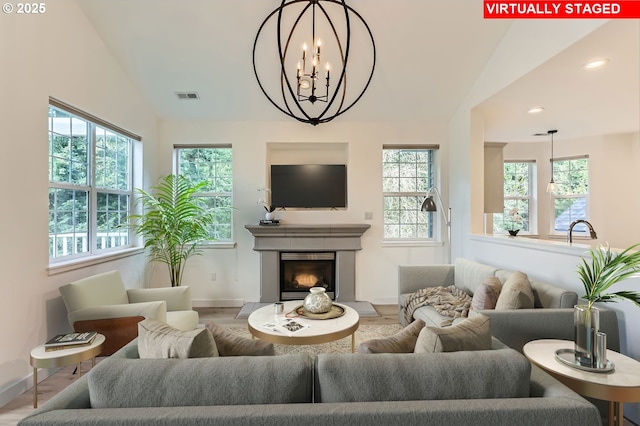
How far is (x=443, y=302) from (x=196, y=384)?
7.99 ft

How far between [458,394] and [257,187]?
380 cm

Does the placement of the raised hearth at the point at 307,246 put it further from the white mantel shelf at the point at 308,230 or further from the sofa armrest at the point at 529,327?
the sofa armrest at the point at 529,327

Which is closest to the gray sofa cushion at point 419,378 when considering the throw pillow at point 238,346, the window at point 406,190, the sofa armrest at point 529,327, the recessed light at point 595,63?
the throw pillow at point 238,346

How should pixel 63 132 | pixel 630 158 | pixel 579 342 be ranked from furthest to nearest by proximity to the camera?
Answer: pixel 630 158, pixel 63 132, pixel 579 342

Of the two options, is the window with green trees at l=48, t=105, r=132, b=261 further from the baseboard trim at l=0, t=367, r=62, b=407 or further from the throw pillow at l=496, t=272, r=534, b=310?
the throw pillow at l=496, t=272, r=534, b=310

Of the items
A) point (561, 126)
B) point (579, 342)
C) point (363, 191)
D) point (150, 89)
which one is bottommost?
point (579, 342)

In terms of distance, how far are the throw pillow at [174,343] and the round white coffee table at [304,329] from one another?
85cm

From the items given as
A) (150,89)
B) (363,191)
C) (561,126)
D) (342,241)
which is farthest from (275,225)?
(561,126)

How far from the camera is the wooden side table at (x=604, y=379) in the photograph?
140cm

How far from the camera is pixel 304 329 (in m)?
2.28

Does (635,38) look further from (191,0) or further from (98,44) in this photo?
(98,44)

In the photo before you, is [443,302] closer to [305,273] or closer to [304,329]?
[304,329]

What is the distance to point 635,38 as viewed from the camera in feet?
7.52

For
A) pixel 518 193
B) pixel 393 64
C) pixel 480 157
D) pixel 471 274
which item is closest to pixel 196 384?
pixel 471 274
